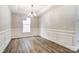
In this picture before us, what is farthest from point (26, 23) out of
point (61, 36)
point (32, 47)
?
point (61, 36)

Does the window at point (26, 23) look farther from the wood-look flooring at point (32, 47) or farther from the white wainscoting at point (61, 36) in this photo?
the white wainscoting at point (61, 36)

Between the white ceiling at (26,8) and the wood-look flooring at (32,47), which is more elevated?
the white ceiling at (26,8)

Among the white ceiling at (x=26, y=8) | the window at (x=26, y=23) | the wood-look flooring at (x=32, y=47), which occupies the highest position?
the white ceiling at (x=26, y=8)

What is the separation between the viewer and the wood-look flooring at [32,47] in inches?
64.4

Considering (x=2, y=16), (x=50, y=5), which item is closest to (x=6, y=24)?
(x=2, y=16)

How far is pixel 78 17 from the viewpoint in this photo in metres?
1.59

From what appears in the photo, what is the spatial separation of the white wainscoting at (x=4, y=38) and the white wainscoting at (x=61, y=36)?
2.07ft

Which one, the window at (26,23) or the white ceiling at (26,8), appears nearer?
the white ceiling at (26,8)

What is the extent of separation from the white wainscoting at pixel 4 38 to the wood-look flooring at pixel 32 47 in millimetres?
64

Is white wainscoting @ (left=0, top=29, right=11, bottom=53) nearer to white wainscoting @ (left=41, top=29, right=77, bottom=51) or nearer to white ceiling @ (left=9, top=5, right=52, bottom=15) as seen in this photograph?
white ceiling @ (left=9, top=5, right=52, bottom=15)

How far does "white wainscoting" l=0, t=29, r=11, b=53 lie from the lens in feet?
5.19

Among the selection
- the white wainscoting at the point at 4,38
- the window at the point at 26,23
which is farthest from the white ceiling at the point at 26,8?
the white wainscoting at the point at 4,38
